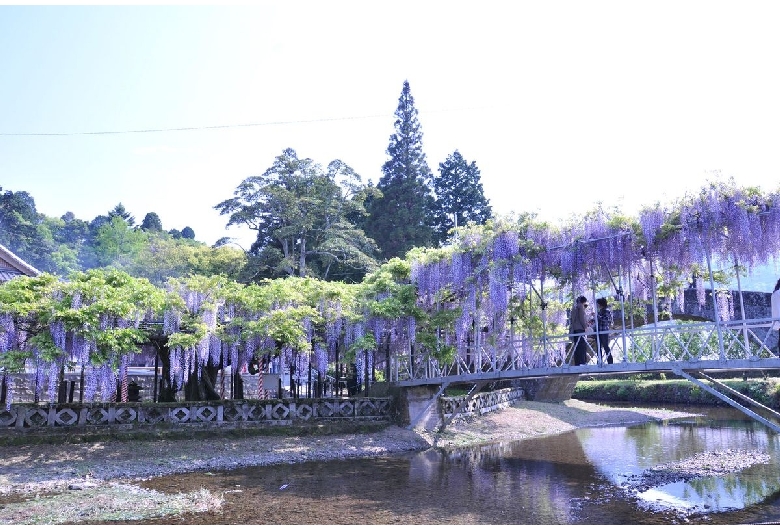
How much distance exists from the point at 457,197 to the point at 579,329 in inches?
1183

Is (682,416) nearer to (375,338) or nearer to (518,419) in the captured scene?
(518,419)

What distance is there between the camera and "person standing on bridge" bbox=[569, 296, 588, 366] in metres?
15.8

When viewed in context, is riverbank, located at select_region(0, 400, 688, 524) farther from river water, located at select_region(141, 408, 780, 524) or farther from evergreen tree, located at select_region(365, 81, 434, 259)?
evergreen tree, located at select_region(365, 81, 434, 259)

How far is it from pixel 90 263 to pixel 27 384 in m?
45.6

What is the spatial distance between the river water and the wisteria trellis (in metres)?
3.57

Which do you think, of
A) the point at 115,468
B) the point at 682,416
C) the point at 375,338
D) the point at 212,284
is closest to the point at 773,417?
the point at 682,416

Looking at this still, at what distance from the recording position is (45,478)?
12789mm

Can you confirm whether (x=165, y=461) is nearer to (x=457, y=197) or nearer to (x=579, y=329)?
(x=579, y=329)

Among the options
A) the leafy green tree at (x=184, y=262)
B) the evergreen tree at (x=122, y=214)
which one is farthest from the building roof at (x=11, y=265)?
the evergreen tree at (x=122, y=214)

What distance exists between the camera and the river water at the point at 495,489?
1003cm

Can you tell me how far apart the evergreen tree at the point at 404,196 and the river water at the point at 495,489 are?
22882mm

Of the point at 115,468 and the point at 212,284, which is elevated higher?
the point at 212,284

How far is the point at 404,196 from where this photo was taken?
1652 inches

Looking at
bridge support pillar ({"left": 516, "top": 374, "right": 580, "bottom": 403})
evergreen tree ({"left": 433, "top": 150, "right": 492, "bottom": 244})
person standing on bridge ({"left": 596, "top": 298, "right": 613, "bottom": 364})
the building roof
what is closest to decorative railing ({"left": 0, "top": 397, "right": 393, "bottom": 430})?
person standing on bridge ({"left": 596, "top": 298, "right": 613, "bottom": 364})
